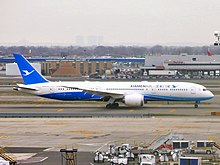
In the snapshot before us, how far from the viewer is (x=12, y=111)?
8369 cm

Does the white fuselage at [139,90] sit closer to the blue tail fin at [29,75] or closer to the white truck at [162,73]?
the blue tail fin at [29,75]

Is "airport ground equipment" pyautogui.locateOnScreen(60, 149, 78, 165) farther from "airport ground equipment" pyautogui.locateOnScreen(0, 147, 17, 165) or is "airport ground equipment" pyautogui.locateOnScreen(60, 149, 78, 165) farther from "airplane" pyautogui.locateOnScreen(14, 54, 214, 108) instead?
"airplane" pyautogui.locateOnScreen(14, 54, 214, 108)

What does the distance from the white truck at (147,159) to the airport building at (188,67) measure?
129424 mm

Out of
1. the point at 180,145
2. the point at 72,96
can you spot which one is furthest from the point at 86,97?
the point at 180,145

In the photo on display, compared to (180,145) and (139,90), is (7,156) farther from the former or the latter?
(139,90)

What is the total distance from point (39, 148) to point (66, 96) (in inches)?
1424

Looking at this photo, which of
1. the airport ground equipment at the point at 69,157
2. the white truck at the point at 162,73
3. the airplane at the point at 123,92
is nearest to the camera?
the airport ground equipment at the point at 69,157

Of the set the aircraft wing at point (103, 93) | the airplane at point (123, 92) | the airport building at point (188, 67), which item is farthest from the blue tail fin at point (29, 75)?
the airport building at point (188, 67)

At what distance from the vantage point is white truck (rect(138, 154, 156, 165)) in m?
41.6

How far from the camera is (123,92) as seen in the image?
87.1m

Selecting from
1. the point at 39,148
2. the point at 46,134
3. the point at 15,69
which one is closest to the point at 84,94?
the point at 46,134

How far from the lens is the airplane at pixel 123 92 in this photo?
284ft

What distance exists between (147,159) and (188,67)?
142 meters

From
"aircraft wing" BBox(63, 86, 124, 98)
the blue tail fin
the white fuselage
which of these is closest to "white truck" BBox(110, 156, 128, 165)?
"aircraft wing" BBox(63, 86, 124, 98)
